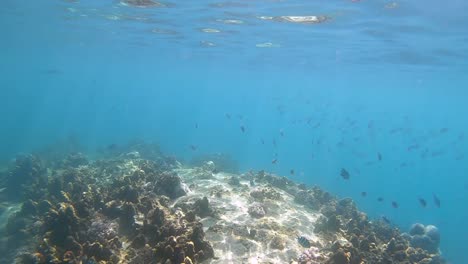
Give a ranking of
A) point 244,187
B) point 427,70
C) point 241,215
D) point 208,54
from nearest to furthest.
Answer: point 241,215 < point 244,187 < point 427,70 < point 208,54

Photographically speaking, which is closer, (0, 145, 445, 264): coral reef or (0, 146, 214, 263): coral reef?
(0, 146, 214, 263): coral reef

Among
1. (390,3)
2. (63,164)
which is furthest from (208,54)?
(390,3)

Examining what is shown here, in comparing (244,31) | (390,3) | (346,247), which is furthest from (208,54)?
(346,247)

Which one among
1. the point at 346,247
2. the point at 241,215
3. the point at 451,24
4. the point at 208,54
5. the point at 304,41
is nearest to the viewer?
the point at 346,247

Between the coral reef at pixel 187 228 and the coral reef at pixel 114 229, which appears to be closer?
the coral reef at pixel 114 229

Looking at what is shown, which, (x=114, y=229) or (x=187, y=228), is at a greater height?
(x=187, y=228)

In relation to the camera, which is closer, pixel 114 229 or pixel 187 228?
pixel 187 228

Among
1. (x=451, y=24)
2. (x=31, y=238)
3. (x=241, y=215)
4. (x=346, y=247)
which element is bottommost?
(x=31, y=238)

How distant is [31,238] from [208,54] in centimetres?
3675

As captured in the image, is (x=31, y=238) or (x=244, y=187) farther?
(x=244, y=187)

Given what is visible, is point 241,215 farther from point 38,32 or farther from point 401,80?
point 401,80

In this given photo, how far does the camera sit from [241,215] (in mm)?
13414

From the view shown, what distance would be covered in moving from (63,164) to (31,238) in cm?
1268

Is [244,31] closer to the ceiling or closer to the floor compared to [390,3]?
closer to the floor
